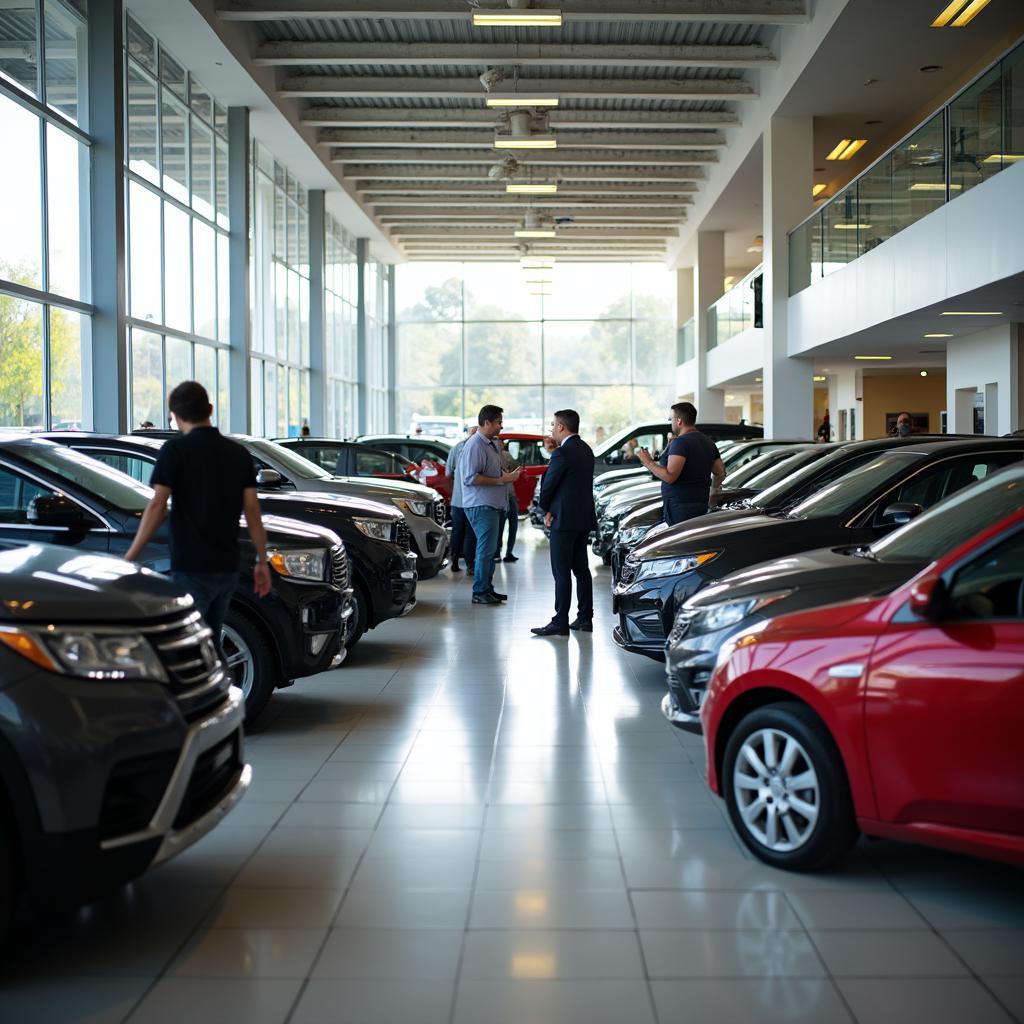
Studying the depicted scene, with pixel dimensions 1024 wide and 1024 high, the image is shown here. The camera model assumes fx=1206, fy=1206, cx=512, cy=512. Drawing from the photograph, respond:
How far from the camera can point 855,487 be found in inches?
297

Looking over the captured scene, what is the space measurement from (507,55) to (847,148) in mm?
7883

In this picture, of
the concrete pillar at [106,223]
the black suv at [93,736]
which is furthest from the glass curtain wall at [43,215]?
the black suv at [93,736]

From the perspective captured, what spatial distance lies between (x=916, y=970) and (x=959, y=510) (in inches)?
91.7

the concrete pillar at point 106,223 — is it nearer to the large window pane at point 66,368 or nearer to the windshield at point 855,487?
the large window pane at point 66,368

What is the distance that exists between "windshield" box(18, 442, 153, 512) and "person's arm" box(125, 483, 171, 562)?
4.11ft

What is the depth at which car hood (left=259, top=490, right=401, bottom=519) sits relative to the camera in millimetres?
8738

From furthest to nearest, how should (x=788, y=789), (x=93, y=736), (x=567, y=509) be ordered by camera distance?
(x=567, y=509) < (x=788, y=789) < (x=93, y=736)

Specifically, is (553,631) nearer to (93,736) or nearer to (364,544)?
(364,544)

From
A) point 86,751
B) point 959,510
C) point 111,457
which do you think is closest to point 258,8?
point 111,457

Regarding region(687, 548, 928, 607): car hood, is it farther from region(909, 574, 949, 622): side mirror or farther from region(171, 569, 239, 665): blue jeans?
region(171, 569, 239, 665): blue jeans

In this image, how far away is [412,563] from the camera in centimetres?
929

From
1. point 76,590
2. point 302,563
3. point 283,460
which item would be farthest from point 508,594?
point 76,590

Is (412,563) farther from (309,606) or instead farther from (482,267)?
(482,267)

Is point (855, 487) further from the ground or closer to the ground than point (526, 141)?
closer to the ground
